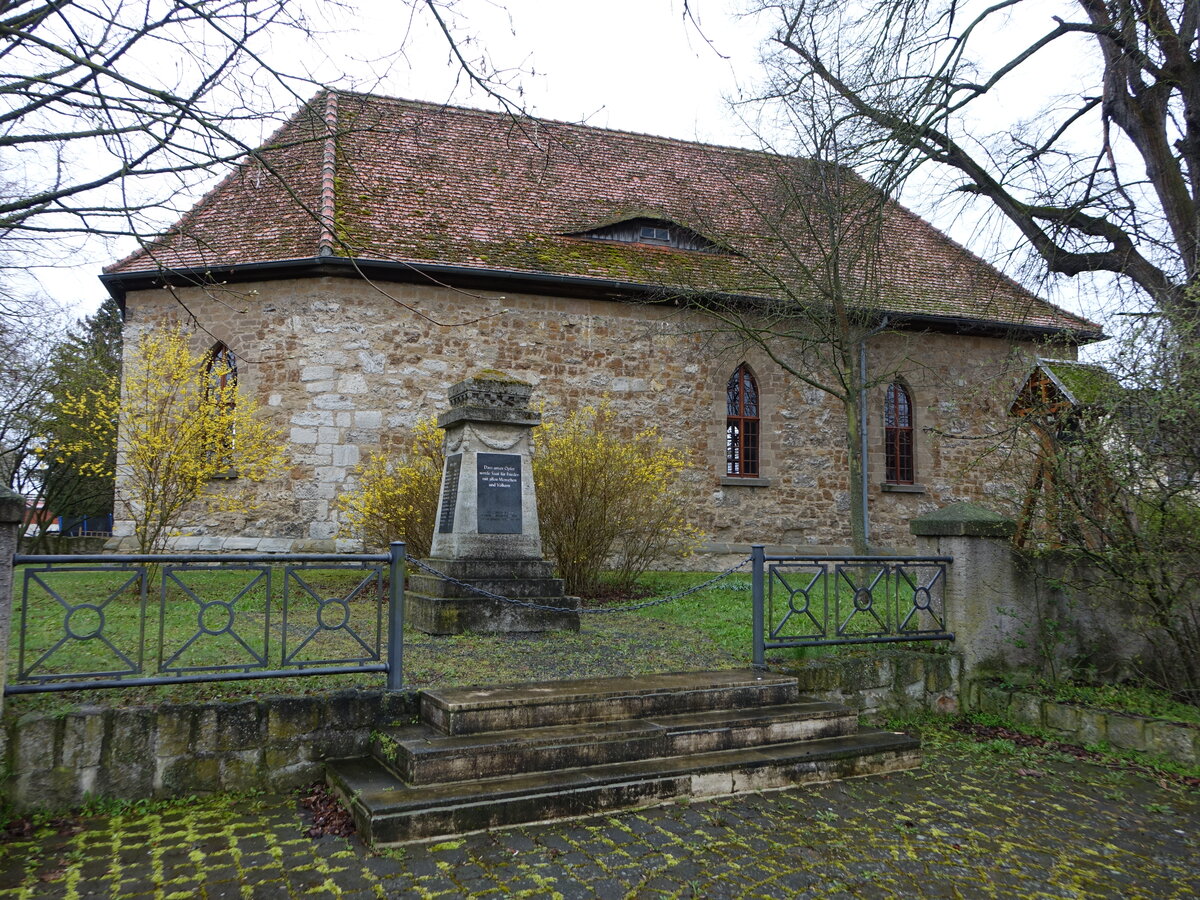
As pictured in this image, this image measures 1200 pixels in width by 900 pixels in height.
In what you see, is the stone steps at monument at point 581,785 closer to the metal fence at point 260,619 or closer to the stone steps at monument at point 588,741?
the stone steps at monument at point 588,741

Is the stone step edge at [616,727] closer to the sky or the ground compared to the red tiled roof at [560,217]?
closer to the ground

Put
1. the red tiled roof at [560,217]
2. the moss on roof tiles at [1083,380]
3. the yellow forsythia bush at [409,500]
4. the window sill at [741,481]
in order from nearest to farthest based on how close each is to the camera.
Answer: the moss on roof tiles at [1083,380]
the yellow forsythia bush at [409,500]
the red tiled roof at [560,217]
the window sill at [741,481]

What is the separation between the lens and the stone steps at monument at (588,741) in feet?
15.6

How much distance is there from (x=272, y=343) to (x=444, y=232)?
137 inches

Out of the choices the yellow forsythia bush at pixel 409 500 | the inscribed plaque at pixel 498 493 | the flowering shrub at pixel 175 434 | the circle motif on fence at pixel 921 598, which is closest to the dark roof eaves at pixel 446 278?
the flowering shrub at pixel 175 434

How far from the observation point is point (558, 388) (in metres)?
14.7

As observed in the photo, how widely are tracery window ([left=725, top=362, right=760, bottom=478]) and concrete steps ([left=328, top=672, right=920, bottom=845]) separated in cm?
975

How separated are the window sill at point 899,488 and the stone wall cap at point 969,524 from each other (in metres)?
9.08

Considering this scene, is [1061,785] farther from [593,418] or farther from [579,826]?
[593,418]

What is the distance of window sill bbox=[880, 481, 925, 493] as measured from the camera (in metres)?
16.5

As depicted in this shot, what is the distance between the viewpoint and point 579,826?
461 centimetres

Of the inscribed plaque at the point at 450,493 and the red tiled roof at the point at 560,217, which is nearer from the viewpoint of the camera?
the inscribed plaque at the point at 450,493

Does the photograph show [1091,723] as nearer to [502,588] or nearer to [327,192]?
[502,588]

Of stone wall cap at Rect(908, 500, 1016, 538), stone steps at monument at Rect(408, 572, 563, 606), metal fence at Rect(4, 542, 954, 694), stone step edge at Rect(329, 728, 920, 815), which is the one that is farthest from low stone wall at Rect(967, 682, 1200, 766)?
stone steps at monument at Rect(408, 572, 563, 606)
